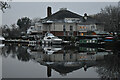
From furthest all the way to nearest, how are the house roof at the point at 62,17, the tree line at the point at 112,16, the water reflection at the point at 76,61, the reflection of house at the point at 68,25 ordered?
1. the house roof at the point at 62,17
2. the reflection of house at the point at 68,25
3. the tree line at the point at 112,16
4. the water reflection at the point at 76,61

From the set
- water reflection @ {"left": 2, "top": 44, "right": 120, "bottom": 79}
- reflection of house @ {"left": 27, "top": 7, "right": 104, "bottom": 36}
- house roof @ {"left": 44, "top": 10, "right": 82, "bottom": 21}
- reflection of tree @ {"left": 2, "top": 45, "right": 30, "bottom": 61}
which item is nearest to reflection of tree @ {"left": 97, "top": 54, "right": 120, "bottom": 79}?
water reflection @ {"left": 2, "top": 44, "right": 120, "bottom": 79}

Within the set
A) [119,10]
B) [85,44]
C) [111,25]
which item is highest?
[119,10]

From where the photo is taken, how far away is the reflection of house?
54.8 metres

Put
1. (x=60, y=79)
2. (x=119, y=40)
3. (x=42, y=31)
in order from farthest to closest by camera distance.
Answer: (x=42, y=31)
(x=119, y=40)
(x=60, y=79)

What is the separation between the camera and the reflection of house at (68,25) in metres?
54.8

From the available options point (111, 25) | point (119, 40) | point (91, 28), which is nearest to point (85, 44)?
point (119, 40)

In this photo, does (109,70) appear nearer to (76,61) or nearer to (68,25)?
(76,61)

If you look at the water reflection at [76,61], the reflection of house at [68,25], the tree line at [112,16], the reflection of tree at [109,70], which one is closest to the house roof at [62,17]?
the reflection of house at [68,25]

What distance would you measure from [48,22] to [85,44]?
23.0 metres

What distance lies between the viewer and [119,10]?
43.1 metres

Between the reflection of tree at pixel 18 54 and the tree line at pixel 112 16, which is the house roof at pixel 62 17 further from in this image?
the reflection of tree at pixel 18 54

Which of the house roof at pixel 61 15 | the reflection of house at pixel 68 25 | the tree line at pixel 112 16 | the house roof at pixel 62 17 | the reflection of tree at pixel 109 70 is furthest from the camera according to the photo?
the house roof at pixel 61 15

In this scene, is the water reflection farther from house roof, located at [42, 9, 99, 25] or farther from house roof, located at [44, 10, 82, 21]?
house roof, located at [44, 10, 82, 21]

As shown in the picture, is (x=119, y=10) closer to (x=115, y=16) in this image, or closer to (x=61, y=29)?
(x=115, y=16)
